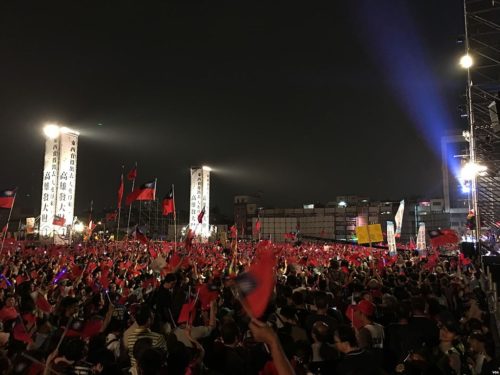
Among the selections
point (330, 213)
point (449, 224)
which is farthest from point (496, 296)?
point (330, 213)

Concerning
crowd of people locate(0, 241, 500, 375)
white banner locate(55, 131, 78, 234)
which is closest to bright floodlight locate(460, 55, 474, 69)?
crowd of people locate(0, 241, 500, 375)

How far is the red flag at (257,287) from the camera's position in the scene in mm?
2389

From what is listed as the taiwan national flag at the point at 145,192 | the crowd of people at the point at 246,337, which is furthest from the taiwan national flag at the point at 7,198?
the crowd of people at the point at 246,337

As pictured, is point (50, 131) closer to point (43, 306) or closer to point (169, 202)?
point (169, 202)

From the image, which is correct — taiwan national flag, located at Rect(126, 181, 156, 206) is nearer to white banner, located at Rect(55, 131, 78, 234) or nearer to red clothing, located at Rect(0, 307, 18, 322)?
white banner, located at Rect(55, 131, 78, 234)

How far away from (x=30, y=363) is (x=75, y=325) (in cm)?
110

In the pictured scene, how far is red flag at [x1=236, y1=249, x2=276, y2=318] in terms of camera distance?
2.39 meters

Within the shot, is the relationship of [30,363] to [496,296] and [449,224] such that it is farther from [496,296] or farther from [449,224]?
[449,224]

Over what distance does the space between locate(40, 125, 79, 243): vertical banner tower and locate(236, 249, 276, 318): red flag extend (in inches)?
1145

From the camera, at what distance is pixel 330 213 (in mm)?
75062

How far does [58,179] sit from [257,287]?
30.3 metres

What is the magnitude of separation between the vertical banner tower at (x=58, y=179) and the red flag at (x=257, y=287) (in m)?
29.1

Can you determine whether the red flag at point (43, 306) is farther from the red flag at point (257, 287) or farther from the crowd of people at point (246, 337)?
the red flag at point (257, 287)

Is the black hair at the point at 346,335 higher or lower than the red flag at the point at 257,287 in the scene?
lower
